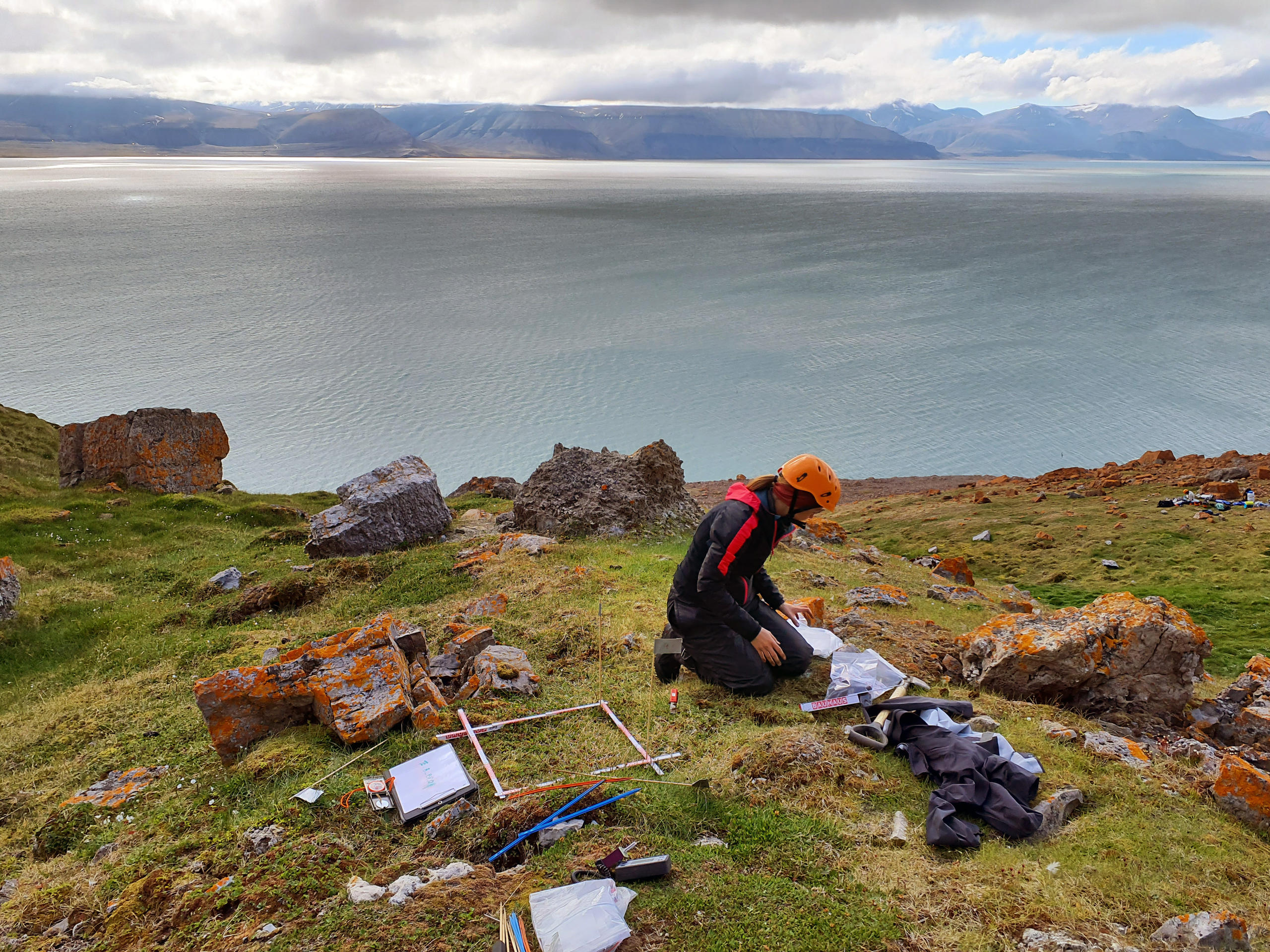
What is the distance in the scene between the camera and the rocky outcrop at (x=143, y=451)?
23219 millimetres

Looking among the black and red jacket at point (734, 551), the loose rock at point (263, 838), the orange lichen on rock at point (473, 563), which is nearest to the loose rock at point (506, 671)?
the black and red jacket at point (734, 551)

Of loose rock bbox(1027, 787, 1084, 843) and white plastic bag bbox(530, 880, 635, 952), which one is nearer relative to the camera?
white plastic bag bbox(530, 880, 635, 952)

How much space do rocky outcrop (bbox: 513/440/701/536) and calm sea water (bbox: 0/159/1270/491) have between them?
63.9 feet

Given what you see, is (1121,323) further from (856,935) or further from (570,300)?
(856,935)

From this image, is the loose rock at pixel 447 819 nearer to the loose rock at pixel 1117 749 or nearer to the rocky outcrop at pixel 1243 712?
the loose rock at pixel 1117 749

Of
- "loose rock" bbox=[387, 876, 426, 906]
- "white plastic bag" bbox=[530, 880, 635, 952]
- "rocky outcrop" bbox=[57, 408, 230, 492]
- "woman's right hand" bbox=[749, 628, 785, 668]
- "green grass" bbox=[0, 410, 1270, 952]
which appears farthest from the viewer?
"rocky outcrop" bbox=[57, 408, 230, 492]

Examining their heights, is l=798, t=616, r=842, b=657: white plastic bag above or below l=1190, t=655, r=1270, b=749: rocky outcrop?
above

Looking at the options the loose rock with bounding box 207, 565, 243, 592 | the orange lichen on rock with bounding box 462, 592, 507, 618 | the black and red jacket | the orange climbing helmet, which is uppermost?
the orange climbing helmet

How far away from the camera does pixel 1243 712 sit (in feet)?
25.7

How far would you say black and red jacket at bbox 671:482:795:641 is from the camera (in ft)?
24.2

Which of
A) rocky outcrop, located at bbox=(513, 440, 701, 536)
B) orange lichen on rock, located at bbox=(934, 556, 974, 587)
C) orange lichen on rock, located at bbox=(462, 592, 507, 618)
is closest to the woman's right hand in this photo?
orange lichen on rock, located at bbox=(462, 592, 507, 618)

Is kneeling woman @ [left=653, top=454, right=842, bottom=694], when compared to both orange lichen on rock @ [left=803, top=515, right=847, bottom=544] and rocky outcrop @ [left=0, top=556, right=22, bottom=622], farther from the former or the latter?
orange lichen on rock @ [left=803, top=515, right=847, bottom=544]

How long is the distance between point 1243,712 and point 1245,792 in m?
2.39

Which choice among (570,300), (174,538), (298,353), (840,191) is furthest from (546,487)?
(840,191)
